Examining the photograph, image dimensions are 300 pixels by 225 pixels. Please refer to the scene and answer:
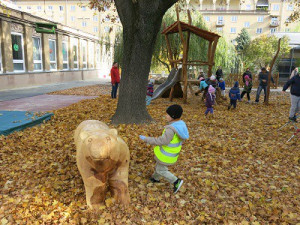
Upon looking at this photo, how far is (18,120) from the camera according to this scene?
6801 mm

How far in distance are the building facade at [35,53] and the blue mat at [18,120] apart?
4.87 meters

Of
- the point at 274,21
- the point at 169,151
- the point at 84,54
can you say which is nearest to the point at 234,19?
the point at 274,21

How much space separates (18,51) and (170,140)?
16.1m

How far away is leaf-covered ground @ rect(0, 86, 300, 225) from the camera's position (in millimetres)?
3125

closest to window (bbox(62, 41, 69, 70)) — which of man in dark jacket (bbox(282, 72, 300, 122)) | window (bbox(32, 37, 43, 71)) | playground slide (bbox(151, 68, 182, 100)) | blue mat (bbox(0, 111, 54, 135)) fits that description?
window (bbox(32, 37, 43, 71))

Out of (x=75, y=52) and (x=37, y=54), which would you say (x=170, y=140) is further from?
(x=75, y=52)

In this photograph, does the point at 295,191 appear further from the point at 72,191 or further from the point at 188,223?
the point at 72,191

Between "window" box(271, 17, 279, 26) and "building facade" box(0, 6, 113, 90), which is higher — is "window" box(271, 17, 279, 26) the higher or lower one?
the higher one

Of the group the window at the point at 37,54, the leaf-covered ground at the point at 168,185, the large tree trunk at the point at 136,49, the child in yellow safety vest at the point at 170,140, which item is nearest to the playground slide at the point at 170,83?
the large tree trunk at the point at 136,49

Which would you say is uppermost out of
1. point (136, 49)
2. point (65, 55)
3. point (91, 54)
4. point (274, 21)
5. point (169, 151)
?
point (274, 21)

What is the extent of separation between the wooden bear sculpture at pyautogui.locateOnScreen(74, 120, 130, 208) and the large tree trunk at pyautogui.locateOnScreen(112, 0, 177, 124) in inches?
138

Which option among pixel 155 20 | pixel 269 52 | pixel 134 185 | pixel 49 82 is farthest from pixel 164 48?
pixel 269 52

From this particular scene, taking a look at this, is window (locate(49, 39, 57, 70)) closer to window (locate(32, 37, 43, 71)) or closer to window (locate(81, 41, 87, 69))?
window (locate(32, 37, 43, 71))

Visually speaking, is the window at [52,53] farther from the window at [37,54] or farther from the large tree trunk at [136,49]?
the large tree trunk at [136,49]
